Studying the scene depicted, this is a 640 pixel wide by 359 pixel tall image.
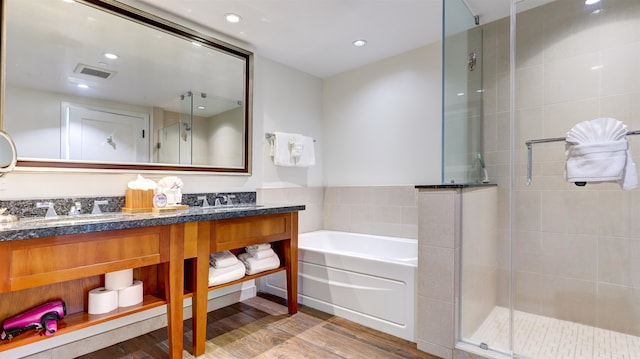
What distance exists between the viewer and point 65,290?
1742 millimetres

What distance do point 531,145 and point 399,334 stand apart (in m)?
1.67

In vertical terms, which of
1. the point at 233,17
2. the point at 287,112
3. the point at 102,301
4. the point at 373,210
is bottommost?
the point at 102,301

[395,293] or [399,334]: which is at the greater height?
[395,293]

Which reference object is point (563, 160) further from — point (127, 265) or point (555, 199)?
point (127, 265)

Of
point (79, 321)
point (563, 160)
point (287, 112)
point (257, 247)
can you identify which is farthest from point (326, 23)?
point (79, 321)

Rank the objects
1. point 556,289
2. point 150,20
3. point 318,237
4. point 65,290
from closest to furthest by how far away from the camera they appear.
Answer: point 65,290, point 150,20, point 556,289, point 318,237

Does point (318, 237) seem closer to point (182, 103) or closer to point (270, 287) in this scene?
point (270, 287)

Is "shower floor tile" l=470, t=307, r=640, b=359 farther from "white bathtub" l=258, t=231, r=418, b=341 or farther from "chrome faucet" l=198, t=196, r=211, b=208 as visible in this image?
"chrome faucet" l=198, t=196, r=211, b=208

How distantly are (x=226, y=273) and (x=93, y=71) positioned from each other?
1.50 metres

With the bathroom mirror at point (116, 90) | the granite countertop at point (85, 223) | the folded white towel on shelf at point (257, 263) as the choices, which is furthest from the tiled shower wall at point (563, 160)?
the bathroom mirror at point (116, 90)

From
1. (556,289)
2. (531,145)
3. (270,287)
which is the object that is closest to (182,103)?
(270,287)

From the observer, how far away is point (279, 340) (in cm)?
205

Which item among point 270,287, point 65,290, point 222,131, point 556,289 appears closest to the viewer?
point 65,290

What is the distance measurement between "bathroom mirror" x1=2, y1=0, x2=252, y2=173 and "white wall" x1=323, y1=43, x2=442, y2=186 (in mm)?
1193
